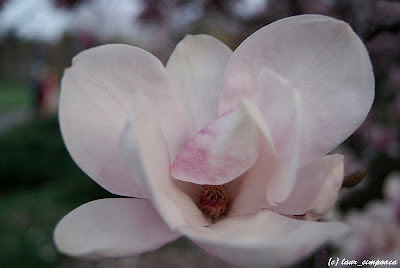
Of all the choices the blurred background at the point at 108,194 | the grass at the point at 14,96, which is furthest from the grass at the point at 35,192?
the grass at the point at 14,96

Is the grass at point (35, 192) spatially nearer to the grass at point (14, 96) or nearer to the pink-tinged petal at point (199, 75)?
the pink-tinged petal at point (199, 75)

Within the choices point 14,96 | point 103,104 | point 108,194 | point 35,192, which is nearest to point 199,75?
point 103,104

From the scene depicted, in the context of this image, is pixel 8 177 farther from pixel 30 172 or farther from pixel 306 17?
pixel 306 17

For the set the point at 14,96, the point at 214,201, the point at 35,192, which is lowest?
the point at 14,96

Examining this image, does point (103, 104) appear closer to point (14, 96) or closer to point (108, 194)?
point (108, 194)

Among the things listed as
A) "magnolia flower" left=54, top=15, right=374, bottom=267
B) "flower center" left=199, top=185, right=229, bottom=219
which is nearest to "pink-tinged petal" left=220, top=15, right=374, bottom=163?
"magnolia flower" left=54, top=15, right=374, bottom=267
